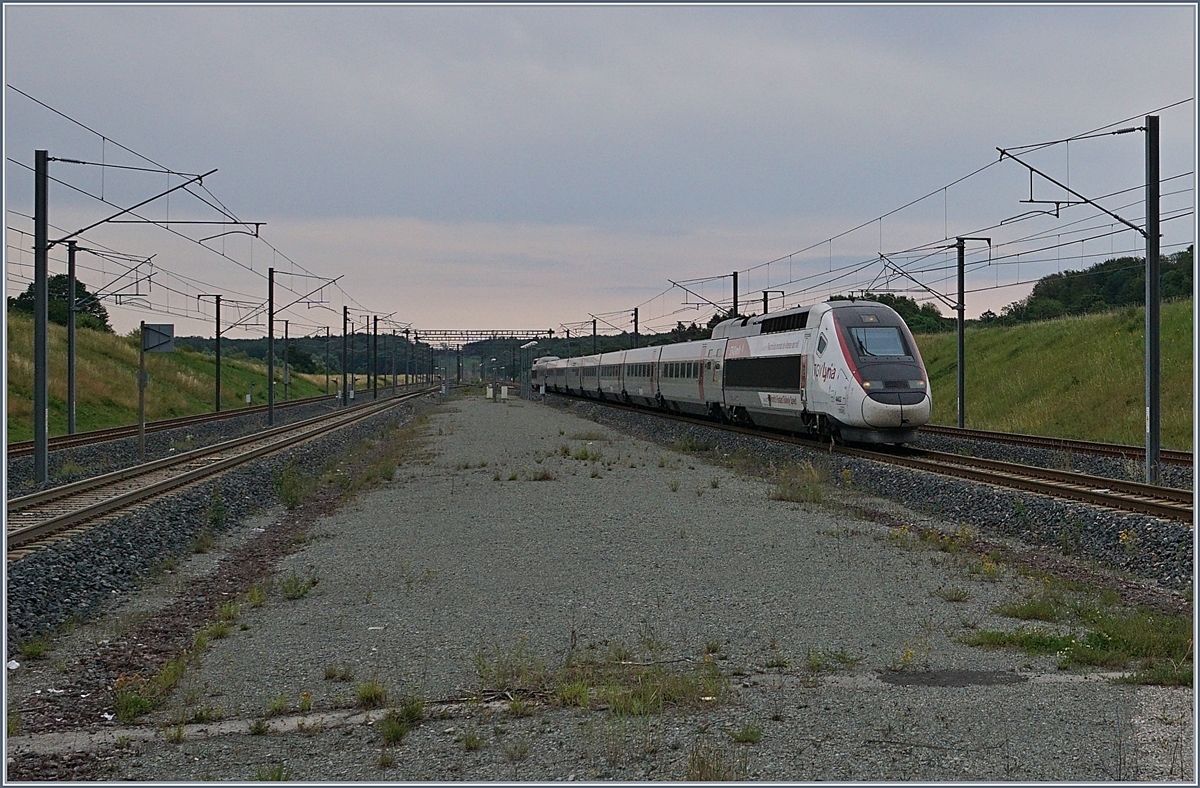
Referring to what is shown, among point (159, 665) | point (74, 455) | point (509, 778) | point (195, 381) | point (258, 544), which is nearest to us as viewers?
point (509, 778)

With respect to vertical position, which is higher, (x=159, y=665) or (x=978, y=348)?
(x=978, y=348)

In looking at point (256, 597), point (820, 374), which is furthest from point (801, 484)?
point (256, 597)

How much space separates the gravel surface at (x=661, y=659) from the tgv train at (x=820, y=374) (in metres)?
6.73

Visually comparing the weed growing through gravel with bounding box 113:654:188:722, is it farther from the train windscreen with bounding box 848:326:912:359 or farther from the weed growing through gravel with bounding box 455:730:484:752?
the train windscreen with bounding box 848:326:912:359

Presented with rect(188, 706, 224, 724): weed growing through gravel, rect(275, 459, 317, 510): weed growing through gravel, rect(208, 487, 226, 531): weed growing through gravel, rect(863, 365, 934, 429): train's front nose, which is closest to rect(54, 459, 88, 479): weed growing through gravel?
rect(275, 459, 317, 510): weed growing through gravel

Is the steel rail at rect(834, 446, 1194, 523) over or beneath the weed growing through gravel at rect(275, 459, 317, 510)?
over

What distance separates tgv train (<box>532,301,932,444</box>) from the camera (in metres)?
24.3

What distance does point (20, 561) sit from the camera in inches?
481

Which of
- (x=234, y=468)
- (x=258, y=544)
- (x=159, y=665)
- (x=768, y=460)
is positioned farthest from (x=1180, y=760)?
(x=234, y=468)

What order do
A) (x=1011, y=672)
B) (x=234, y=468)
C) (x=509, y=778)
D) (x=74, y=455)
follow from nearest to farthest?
(x=509, y=778), (x=1011, y=672), (x=234, y=468), (x=74, y=455)

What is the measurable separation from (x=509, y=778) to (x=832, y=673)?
3.09m

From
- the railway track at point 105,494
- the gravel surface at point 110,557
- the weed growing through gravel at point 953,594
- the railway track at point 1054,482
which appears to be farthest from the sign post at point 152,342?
the weed growing through gravel at point 953,594

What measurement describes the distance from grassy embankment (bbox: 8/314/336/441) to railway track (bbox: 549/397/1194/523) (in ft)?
97.7

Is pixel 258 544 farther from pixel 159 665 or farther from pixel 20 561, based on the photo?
pixel 159 665
